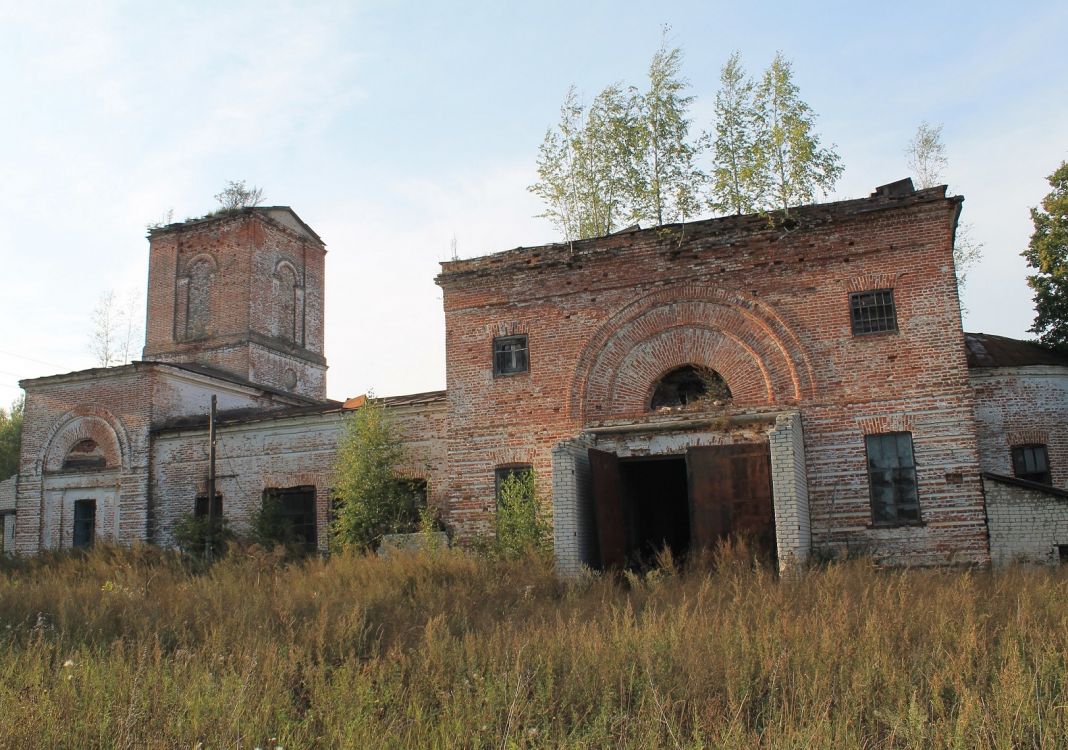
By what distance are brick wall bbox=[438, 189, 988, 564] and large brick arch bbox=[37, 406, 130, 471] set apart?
1050 centimetres

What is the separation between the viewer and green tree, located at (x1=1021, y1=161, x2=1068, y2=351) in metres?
20.7

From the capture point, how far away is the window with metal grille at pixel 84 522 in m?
21.7

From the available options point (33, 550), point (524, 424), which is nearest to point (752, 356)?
point (524, 424)

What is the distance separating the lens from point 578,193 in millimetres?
20031

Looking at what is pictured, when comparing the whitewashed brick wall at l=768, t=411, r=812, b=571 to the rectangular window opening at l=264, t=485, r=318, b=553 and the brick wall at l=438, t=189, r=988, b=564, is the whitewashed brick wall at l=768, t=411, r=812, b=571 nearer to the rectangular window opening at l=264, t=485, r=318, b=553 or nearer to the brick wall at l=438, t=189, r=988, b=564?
the brick wall at l=438, t=189, r=988, b=564

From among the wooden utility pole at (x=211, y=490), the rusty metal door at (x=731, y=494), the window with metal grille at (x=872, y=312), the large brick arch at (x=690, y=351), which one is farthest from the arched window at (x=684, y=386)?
the wooden utility pole at (x=211, y=490)

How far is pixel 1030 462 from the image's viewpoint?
1730 cm

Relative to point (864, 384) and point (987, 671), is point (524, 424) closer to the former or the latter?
point (864, 384)

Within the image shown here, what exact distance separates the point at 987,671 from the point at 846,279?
8772 mm

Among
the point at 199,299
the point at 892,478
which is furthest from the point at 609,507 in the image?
the point at 199,299

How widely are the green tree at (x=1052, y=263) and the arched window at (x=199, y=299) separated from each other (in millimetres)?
24140

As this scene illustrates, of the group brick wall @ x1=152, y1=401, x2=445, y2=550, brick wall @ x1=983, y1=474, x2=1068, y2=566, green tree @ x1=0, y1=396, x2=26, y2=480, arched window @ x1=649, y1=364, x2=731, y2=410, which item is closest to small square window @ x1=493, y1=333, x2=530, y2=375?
arched window @ x1=649, y1=364, x2=731, y2=410

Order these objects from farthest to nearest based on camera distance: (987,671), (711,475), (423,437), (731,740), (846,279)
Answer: (423,437) → (846,279) → (711,475) → (987,671) → (731,740)

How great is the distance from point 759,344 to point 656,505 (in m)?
4.13
